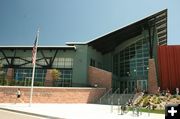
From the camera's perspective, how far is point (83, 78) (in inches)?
1453

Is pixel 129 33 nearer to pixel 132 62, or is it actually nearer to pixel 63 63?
pixel 132 62

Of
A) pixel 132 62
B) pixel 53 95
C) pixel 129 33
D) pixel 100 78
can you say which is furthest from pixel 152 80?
pixel 53 95

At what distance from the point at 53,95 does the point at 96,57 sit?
14.4m

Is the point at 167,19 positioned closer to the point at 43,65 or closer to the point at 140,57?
the point at 140,57

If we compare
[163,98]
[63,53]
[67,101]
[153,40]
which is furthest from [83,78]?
[163,98]

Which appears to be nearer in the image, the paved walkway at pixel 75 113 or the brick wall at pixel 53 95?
the paved walkway at pixel 75 113

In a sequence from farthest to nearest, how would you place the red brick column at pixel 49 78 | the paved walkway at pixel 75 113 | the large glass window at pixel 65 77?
the large glass window at pixel 65 77, the red brick column at pixel 49 78, the paved walkway at pixel 75 113

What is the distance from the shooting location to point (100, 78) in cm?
3591

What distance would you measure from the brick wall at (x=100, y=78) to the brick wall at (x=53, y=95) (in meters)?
3.64

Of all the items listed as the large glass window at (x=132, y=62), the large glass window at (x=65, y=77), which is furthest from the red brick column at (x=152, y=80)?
the large glass window at (x=65, y=77)

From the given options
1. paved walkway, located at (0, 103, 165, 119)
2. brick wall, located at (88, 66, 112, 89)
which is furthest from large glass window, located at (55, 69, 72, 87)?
paved walkway, located at (0, 103, 165, 119)

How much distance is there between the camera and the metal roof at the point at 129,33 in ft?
112

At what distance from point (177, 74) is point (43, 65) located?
1982 cm

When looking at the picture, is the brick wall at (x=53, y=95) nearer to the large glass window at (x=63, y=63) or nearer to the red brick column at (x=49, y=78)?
the red brick column at (x=49, y=78)
